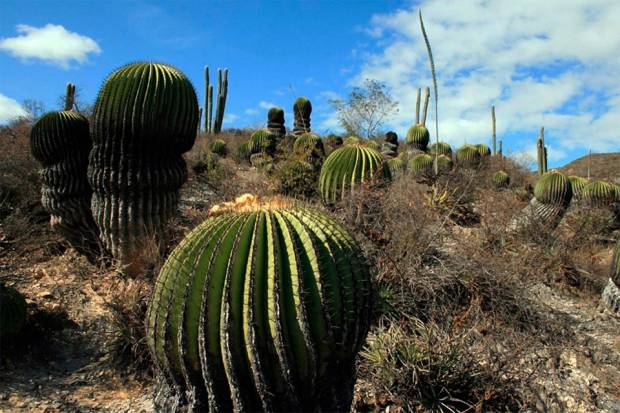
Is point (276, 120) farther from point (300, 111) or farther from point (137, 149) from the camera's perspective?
Result: point (137, 149)

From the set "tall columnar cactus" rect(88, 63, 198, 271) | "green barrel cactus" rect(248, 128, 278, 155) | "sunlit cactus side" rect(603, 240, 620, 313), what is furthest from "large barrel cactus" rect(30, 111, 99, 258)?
"green barrel cactus" rect(248, 128, 278, 155)

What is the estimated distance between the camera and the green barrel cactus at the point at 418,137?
759 inches

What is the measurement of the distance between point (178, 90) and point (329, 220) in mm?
3855

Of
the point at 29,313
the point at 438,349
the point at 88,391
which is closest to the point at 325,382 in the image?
the point at 438,349

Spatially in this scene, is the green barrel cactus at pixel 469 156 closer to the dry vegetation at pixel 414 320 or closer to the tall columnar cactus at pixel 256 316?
the dry vegetation at pixel 414 320

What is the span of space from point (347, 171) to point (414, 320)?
133 inches

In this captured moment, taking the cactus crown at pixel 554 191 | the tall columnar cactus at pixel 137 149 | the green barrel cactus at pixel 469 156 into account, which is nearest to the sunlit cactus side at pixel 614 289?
the cactus crown at pixel 554 191

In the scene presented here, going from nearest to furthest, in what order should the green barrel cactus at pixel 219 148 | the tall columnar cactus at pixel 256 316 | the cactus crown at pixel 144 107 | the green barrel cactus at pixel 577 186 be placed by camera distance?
the tall columnar cactus at pixel 256 316, the cactus crown at pixel 144 107, the green barrel cactus at pixel 577 186, the green barrel cactus at pixel 219 148

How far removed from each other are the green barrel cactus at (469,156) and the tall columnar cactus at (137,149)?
13834 millimetres

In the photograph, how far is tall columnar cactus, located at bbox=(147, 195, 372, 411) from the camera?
255 cm

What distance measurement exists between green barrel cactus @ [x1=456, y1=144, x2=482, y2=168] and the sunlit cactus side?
1161 cm

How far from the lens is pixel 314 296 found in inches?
103

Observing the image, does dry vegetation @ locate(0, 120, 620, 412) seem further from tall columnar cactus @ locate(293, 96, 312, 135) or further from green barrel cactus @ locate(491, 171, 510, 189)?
tall columnar cactus @ locate(293, 96, 312, 135)

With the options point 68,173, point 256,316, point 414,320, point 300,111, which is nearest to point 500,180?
point 300,111
